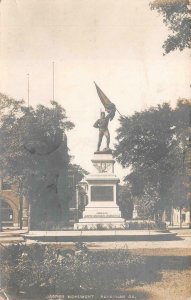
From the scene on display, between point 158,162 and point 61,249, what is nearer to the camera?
point 61,249

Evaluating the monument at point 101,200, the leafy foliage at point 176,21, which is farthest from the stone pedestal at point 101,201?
the leafy foliage at point 176,21

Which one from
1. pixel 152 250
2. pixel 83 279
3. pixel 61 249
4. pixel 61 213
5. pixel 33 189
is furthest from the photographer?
pixel 61 213

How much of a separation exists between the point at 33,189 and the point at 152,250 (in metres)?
5.14

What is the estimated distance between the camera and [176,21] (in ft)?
42.0

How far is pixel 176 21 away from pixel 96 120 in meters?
3.75

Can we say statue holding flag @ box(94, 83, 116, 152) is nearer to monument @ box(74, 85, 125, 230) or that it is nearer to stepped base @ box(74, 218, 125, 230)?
monument @ box(74, 85, 125, 230)

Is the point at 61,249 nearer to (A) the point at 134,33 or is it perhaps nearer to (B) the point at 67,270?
(B) the point at 67,270

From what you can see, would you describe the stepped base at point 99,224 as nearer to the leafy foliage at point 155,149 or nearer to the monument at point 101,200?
the monument at point 101,200

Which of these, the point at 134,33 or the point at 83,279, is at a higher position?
the point at 134,33

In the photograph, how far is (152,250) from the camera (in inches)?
553

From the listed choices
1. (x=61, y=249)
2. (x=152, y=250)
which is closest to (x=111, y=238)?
(x=152, y=250)

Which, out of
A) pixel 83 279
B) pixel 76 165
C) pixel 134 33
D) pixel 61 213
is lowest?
pixel 83 279

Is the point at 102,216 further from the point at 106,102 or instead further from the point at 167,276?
the point at 167,276

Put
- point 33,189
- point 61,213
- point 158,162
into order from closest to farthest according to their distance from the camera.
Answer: point 158,162 → point 33,189 → point 61,213
